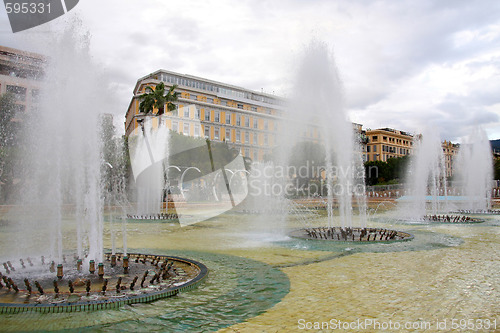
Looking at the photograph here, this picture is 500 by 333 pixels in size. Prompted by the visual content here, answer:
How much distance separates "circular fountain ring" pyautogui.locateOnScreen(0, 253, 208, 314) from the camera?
211 inches

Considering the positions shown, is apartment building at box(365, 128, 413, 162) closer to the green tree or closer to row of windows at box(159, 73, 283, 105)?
row of windows at box(159, 73, 283, 105)

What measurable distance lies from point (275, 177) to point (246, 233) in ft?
48.7

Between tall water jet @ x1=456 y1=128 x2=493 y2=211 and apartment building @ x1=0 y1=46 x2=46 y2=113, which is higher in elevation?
apartment building @ x1=0 y1=46 x2=46 y2=113

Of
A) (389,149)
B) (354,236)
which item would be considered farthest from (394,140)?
(354,236)

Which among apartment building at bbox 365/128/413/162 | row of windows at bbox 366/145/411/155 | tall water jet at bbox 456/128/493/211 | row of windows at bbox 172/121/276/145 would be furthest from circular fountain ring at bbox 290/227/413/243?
row of windows at bbox 366/145/411/155

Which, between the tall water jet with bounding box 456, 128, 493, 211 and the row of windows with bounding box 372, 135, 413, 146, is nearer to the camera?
the tall water jet with bounding box 456, 128, 493, 211

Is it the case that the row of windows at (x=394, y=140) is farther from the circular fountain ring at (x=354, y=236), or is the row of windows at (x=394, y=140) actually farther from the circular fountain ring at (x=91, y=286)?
the circular fountain ring at (x=91, y=286)

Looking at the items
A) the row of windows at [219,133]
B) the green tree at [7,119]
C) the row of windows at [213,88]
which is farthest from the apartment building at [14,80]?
the row of windows at [219,133]

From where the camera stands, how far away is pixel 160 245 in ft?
38.0

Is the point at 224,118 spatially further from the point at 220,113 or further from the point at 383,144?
the point at 383,144

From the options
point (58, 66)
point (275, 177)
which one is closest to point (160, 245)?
point (58, 66)

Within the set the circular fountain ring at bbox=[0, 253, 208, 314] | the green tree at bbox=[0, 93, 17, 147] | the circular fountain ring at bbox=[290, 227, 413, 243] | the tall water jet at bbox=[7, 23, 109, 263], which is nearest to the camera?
the circular fountain ring at bbox=[0, 253, 208, 314]

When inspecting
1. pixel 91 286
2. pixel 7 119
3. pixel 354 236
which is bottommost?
pixel 354 236

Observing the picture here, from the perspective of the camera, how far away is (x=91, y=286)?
6445mm
